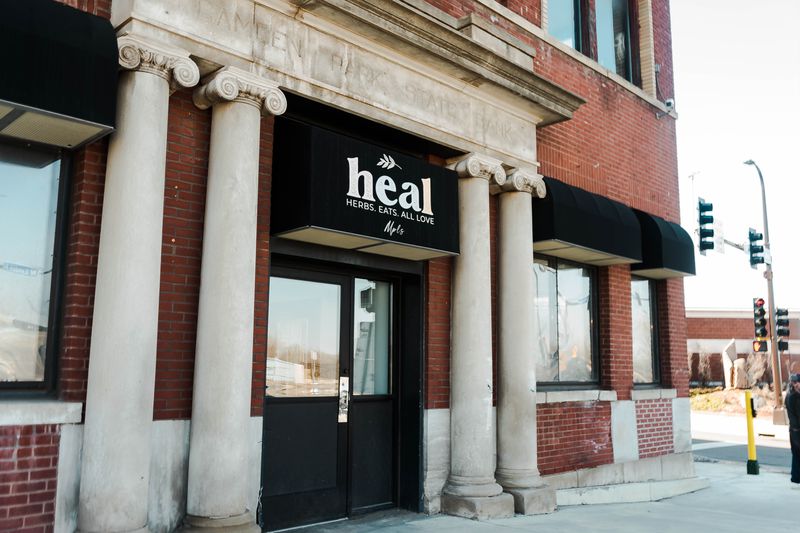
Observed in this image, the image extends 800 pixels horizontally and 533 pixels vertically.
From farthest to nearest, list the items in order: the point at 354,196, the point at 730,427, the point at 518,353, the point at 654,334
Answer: the point at 730,427 < the point at 654,334 < the point at 518,353 < the point at 354,196

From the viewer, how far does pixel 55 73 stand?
4699 millimetres

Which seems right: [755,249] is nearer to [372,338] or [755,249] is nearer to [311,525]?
[372,338]

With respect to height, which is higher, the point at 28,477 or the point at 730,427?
the point at 28,477

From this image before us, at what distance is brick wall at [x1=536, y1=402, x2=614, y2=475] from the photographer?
8914 millimetres

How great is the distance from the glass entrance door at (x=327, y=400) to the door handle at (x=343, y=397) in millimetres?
10

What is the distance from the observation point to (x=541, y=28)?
32.7 feet

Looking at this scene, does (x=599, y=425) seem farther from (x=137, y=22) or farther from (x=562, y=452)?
(x=137, y=22)

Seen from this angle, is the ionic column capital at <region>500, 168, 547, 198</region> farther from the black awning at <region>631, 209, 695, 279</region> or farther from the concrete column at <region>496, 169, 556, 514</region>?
the black awning at <region>631, 209, 695, 279</region>

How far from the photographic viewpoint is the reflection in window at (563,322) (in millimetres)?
9570

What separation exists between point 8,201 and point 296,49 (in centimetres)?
276

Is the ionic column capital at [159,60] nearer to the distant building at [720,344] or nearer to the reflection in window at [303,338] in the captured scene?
the reflection in window at [303,338]

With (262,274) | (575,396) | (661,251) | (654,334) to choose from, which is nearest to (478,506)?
(575,396)

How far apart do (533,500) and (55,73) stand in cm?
640

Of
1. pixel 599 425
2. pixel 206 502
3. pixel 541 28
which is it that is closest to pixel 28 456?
pixel 206 502
